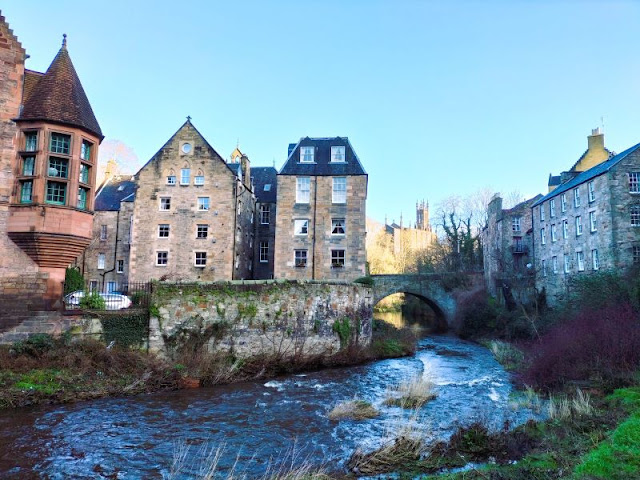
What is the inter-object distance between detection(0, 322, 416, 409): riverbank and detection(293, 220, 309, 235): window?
46.9 ft

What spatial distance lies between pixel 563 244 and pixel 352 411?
28.7 meters

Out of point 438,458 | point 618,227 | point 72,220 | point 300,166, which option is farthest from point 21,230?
point 618,227

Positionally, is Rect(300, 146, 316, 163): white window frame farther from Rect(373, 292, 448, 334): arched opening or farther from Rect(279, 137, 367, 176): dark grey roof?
Rect(373, 292, 448, 334): arched opening

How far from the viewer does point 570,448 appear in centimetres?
868

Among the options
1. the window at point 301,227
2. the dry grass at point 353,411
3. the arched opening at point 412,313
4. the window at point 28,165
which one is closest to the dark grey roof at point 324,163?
the window at point 301,227

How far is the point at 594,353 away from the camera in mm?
15602

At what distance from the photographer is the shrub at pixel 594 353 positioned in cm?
1459

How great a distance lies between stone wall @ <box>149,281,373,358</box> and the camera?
18.6m

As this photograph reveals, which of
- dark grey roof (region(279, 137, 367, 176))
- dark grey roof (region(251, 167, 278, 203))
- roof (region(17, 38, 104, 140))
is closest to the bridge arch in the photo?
dark grey roof (region(279, 137, 367, 176))

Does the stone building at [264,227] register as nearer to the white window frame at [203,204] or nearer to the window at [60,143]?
the white window frame at [203,204]

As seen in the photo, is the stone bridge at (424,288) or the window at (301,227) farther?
the stone bridge at (424,288)

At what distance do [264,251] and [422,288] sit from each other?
1516 centimetres

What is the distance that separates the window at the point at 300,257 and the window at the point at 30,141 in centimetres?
1955

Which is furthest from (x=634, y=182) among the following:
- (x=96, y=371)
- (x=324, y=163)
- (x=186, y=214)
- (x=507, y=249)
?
(x=96, y=371)
